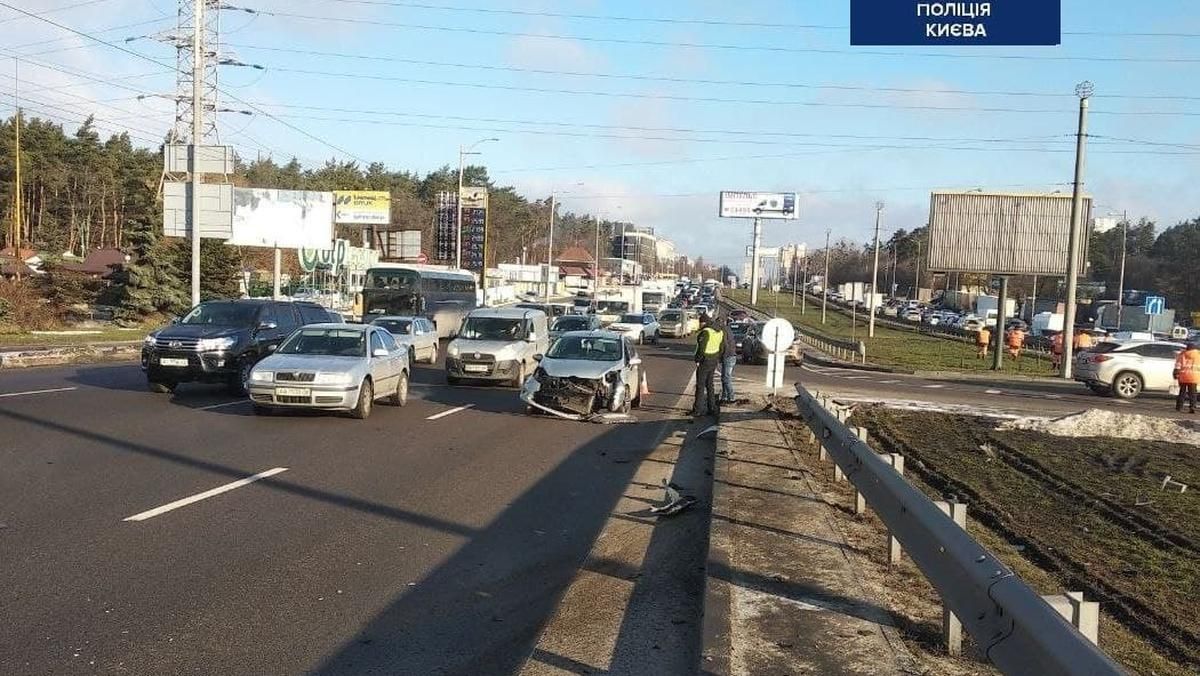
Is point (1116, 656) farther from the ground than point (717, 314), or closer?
closer

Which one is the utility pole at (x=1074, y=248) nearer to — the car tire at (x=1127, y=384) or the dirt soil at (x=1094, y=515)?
the car tire at (x=1127, y=384)

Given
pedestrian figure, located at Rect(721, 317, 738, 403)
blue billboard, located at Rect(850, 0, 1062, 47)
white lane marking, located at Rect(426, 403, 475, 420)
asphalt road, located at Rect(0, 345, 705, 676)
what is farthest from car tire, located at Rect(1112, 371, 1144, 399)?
blue billboard, located at Rect(850, 0, 1062, 47)

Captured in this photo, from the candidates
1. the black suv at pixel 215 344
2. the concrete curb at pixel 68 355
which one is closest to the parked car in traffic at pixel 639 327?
the concrete curb at pixel 68 355

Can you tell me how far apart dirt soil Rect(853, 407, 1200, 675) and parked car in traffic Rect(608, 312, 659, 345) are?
96.3 ft

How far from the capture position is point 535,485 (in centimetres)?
1062

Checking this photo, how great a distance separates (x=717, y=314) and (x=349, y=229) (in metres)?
94.5

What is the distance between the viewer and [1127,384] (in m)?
27.9

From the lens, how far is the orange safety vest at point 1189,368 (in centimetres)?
2270

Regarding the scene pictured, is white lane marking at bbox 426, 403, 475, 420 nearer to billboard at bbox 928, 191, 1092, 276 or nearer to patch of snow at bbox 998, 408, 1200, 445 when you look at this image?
patch of snow at bbox 998, 408, 1200, 445

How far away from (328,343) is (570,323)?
1576 cm

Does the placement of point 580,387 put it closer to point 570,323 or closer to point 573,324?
point 573,324

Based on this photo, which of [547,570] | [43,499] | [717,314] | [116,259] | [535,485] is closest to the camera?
[547,570]

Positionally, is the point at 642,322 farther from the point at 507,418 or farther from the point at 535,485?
the point at 535,485

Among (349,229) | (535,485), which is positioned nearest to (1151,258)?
(349,229)
